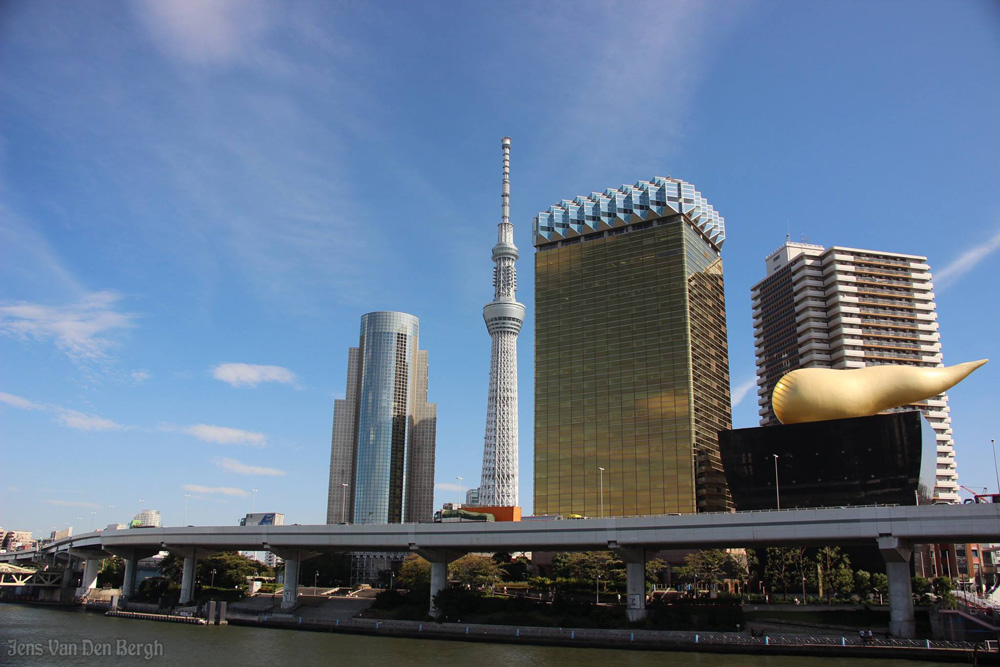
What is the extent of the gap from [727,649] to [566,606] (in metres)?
20.4

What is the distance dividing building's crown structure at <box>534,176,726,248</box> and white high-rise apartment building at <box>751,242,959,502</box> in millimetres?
23546

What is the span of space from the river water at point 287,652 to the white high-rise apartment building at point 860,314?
12465 cm

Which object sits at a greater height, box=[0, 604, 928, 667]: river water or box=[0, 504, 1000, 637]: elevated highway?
box=[0, 504, 1000, 637]: elevated highway

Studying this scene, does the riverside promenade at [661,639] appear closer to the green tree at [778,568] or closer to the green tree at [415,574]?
the green tree at [415,574]

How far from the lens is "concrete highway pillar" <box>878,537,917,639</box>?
66062 mm

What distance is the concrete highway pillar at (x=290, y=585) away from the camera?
9844cm

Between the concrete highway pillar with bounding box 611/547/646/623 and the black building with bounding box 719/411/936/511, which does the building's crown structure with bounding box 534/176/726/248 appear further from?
the concrete highway pillar with bounding box 611/547/646/623

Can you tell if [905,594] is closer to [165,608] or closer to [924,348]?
[165,608]

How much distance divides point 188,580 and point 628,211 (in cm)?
11702

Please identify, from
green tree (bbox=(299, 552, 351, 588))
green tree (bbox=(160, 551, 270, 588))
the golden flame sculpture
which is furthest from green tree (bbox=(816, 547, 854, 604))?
green tree (bbox=(299, 552, 351, 588))

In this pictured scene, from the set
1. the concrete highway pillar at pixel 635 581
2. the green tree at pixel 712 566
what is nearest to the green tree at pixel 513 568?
the green tree at pixel 712 566

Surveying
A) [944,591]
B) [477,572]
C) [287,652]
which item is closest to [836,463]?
[944,591]

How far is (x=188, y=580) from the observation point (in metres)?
111

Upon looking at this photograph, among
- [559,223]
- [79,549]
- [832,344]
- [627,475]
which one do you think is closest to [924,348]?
[832,344]
